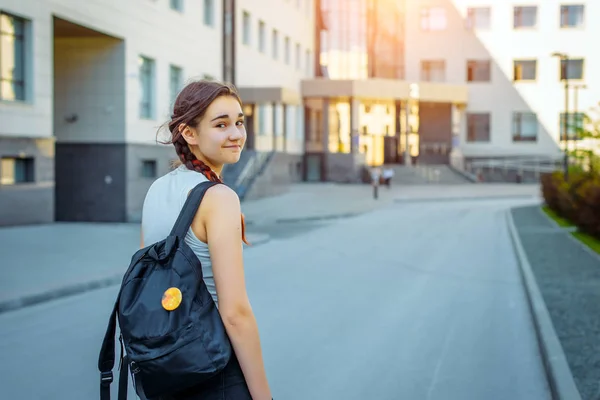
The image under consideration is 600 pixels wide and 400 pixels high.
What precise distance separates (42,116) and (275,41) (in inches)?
1115

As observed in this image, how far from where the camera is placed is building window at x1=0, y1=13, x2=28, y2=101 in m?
19.7

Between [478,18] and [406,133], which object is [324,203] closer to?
[406,133]

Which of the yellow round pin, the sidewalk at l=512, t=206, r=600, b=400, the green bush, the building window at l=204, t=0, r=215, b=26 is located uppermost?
the building window at l=204, t=0, r=215, b=26

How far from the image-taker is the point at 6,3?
63.3ft

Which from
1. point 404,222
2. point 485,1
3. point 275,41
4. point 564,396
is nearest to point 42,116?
point 404,222

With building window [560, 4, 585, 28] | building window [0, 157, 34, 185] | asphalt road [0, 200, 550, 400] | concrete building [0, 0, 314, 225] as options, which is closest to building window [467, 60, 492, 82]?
building window [560, 4, 585, 28]

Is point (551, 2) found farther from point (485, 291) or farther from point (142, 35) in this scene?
point (485, 291)

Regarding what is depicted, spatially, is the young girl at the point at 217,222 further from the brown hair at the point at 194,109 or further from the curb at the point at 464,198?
the curb at the point at 464,198

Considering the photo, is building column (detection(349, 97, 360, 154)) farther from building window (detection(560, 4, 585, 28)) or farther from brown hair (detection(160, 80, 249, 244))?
brown hair (detection(160, 80, 249, 244))

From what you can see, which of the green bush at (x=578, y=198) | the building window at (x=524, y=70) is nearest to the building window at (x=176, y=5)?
the green bush at (x=578, y=198)

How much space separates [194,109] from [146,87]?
25.0 meters

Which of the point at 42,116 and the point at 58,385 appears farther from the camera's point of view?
the point at 42,116

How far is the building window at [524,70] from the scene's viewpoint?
2532 inches

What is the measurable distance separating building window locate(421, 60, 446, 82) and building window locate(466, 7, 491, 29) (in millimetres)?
3434
